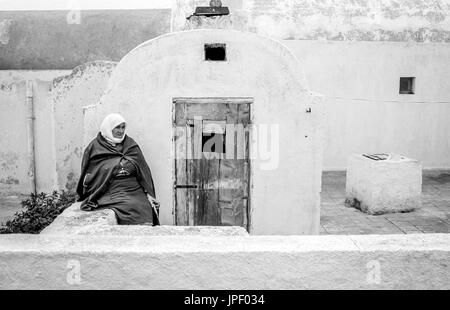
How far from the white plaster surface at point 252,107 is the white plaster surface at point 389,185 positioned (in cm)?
257

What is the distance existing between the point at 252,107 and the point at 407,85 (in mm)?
8151

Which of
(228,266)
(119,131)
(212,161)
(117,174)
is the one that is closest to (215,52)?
(212,161)

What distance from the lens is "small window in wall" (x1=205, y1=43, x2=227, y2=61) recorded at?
7297mm

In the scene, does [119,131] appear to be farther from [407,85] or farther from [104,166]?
[407,85]

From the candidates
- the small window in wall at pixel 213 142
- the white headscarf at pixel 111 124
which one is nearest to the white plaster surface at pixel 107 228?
the white headscarf at pixel 111 124

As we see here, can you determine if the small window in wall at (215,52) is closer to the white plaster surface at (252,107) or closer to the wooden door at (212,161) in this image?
the white plaster surface at (252,107)

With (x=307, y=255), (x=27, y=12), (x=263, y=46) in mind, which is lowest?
(x=307, y=255)

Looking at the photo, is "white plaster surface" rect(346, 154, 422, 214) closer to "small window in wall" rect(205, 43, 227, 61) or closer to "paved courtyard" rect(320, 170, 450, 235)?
"paved courtyard" rect(320, 170, 450, 235)

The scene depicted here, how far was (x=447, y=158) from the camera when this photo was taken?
46.7 ft

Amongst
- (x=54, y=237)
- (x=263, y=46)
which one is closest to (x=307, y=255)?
(x=54, y=237)

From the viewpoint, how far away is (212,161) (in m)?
7.60

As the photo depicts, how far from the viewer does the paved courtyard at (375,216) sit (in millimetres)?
8812
